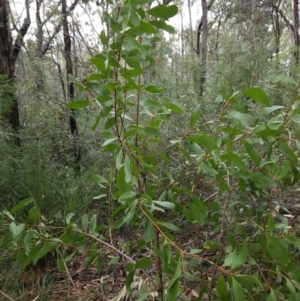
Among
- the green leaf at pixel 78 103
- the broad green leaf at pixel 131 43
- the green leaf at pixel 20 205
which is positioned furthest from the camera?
the green leaf at pixel 20 205

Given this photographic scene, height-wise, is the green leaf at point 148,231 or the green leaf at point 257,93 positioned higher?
the green leaf at point 257,93

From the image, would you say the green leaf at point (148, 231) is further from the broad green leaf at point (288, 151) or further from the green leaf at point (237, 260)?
the broad green leaf at point (288, 151)

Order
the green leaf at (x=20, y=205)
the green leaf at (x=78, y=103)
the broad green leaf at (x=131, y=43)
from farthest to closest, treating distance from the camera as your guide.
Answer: the green leaf at (x=20, y=205) → the green leaf at (x=78, y=103) → the broad green leaf at (x=131, y=43)

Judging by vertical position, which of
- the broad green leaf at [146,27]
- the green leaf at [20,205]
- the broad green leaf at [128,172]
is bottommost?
the green leaf at [20,205]

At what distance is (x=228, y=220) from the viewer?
5.19ft

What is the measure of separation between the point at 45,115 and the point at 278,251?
3.93 m

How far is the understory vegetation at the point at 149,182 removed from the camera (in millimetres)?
812

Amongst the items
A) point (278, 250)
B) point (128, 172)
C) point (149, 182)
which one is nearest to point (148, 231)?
point (128, 172)

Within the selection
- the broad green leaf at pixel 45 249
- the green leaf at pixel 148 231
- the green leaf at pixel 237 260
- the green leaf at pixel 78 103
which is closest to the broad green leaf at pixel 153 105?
the green leaf at pixel 78 103

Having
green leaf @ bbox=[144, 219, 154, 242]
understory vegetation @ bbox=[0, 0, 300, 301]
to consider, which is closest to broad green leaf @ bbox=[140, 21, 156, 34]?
understory vegetation @ bbox=[0, 0, 300, 301]

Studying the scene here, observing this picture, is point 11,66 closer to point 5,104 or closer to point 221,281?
point 5,104

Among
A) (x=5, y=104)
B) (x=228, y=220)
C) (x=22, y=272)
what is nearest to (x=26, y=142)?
(x=5, y=104)

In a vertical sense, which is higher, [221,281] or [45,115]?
[45,115]

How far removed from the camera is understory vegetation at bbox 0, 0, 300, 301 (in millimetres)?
812
